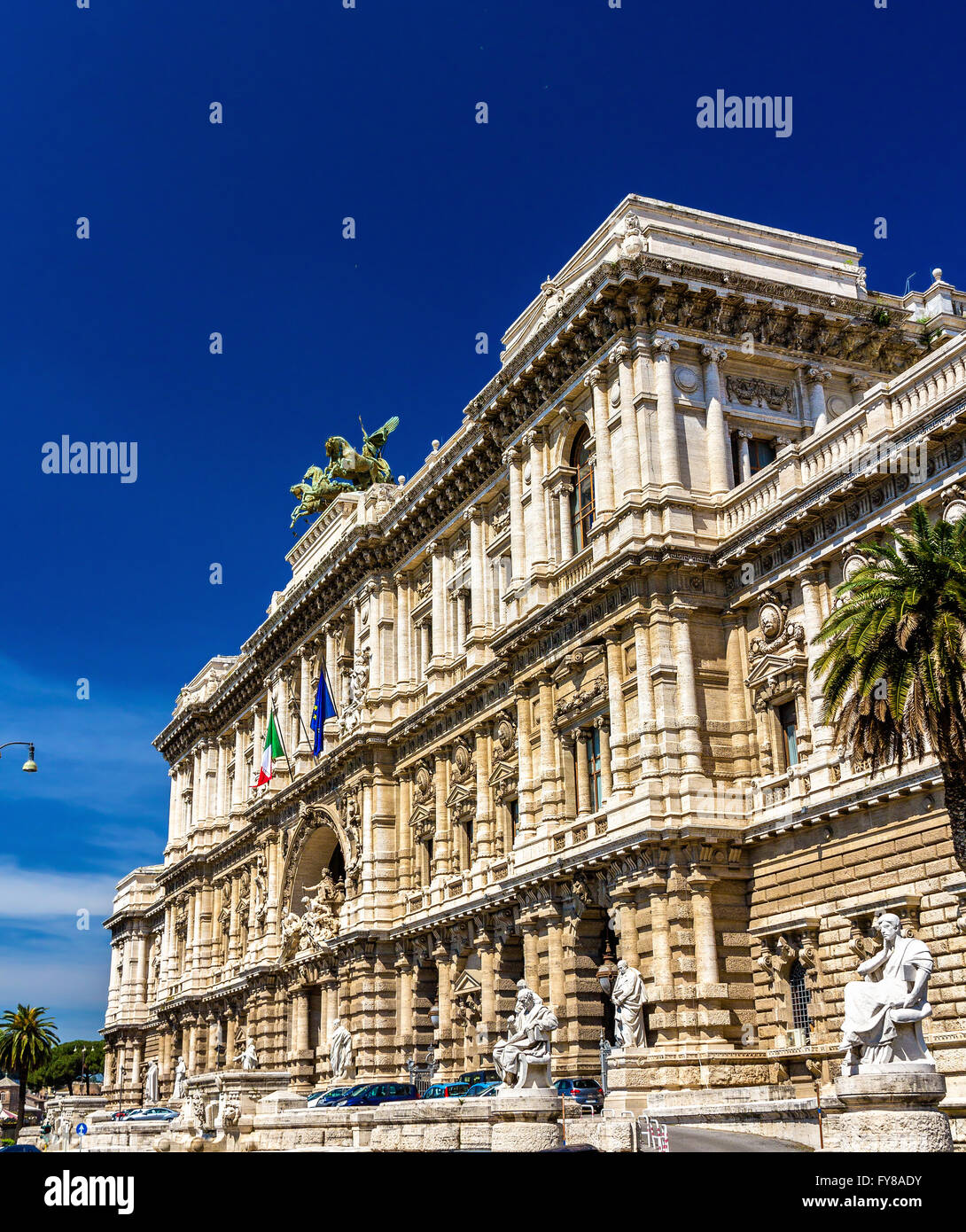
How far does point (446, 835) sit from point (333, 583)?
13971mm

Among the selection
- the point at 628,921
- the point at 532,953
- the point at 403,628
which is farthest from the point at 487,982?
the point at 403,628

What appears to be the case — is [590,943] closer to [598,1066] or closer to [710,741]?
Answer: [598,1066]

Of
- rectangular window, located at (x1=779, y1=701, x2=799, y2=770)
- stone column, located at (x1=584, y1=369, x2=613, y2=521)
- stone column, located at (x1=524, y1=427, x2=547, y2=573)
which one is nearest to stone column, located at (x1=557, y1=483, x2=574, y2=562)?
stone column, located at (x1=524, y1=427, x2=547, y2=573)

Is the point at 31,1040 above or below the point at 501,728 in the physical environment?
below

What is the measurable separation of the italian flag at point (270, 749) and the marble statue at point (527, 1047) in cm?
3457

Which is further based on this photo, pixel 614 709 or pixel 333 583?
pixel 333 583

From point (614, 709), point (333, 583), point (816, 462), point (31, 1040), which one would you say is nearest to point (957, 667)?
point (816, 462)

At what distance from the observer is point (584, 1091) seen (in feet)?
95.3

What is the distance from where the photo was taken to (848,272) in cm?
3656

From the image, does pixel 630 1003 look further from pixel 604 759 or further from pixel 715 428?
pixel 715 428

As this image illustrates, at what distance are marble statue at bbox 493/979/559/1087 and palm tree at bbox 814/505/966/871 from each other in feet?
22.5

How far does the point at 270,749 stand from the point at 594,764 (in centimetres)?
2668

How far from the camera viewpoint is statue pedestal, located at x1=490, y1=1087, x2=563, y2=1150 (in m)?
19.4

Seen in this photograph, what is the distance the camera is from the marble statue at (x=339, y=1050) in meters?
41.0
